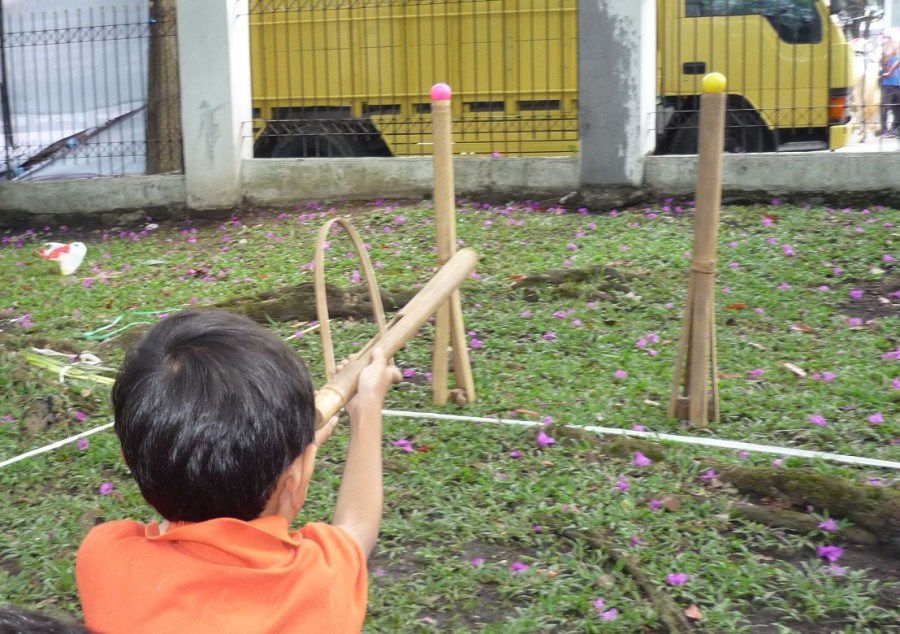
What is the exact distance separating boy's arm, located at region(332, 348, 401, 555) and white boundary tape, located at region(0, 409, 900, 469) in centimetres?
214

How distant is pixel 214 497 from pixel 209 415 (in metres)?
0.13

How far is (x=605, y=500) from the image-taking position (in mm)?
3344

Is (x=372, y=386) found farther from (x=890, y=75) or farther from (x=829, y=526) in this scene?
(x=890, y=75)

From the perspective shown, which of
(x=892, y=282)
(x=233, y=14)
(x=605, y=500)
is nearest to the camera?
(x=605, y=500)

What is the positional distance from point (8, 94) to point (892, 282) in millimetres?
8054

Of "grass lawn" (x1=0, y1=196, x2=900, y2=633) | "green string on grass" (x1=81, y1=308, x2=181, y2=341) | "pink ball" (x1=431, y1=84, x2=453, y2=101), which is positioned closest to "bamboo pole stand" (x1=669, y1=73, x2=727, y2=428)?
"grass lawn" (x1=0, y1=196, x2=900, y2=633)

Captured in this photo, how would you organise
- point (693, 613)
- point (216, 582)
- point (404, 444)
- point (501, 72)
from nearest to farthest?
1. point (216, 582)
2. point (693, 613)
3. point (404, 444)
4. point (501, 72)

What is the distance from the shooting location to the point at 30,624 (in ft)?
2.98

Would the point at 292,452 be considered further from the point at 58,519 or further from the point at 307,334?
the point at 307,334

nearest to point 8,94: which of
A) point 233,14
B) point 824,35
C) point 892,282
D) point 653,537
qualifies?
point 233,14

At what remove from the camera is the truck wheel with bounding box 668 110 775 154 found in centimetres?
823

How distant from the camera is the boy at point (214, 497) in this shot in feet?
4.64

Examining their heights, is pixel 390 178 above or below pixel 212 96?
below

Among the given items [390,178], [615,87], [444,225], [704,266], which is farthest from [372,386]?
[390,178]
